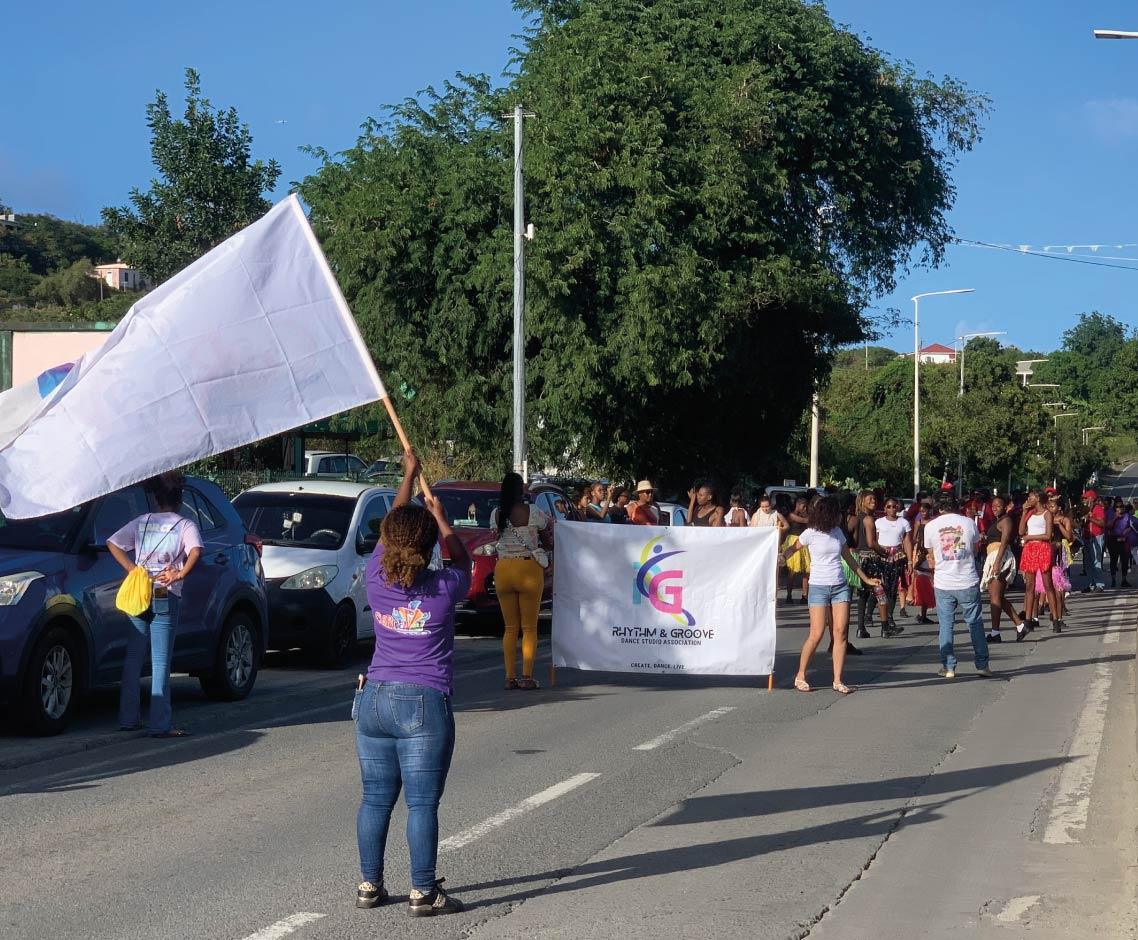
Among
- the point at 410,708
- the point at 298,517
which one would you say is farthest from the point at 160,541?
the point at 298,517

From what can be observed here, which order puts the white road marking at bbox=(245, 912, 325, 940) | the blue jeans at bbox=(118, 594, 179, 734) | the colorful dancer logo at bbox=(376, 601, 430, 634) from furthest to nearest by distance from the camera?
the blue jeans at bbox=(118, 594, 179, 734) → the colorful dancer logo at bbox=(376, 601, 430, 634) → the white road marking at bbox=(245, 912, 325, 940)

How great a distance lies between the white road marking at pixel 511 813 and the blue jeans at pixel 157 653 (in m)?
3.04

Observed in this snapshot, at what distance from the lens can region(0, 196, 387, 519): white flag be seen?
25.7 ft

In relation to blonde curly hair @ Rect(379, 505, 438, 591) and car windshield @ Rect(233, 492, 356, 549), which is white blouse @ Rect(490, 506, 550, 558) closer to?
car windshield @ Rect(233, 492, 356, 549)

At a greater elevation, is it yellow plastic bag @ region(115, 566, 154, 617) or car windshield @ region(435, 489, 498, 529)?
car windshield @ region(435, 489, 498, 529)

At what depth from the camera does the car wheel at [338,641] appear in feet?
47.8

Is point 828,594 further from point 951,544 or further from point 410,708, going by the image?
point 410,708

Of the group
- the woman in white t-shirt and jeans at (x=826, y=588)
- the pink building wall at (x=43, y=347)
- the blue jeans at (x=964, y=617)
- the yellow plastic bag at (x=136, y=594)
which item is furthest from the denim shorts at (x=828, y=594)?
the pink building wall at (x=43, y=347)

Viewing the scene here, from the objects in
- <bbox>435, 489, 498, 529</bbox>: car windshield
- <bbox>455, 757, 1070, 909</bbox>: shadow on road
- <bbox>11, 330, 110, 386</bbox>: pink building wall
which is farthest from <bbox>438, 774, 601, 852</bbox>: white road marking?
<bbox>11, 330, 110, 386</bbox>: pink building wall

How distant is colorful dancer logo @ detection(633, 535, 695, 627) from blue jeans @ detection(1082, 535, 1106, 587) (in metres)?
19.7

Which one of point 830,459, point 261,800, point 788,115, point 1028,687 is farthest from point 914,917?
point 830,459

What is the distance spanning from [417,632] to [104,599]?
5.35 meters

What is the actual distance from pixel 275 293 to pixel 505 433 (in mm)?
24634

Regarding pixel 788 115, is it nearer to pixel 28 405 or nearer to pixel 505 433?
pixel 505 433
